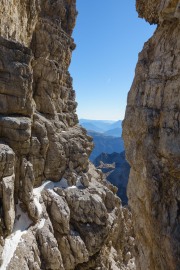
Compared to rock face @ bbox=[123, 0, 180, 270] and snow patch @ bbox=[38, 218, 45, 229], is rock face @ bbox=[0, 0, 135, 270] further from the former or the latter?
rock face @ bbox=[123, 0, 180, 270]

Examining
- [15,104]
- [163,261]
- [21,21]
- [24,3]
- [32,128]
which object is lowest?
[163,261]

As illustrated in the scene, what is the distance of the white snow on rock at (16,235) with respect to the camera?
34.4 metres

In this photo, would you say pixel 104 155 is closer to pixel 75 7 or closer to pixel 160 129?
pixel 75 7

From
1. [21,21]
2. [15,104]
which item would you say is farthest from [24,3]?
[15,104]

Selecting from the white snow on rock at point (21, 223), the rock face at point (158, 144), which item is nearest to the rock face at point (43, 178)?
the white snow on rock at point (21, 223)

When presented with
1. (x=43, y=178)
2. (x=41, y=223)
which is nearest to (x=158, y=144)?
(x=41, y=223)

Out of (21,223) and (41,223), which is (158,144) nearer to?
(21,223)

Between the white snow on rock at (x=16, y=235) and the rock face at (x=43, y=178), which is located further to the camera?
the rock face at (x=43, y=178)

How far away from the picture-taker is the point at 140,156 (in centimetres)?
1450

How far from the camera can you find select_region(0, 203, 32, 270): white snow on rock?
34.4 meters

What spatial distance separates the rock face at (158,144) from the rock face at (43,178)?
2592cm

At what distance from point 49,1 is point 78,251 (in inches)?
2438

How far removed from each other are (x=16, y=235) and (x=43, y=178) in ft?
46.9

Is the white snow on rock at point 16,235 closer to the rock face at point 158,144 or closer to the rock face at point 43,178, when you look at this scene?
the rock face at point 43,178
